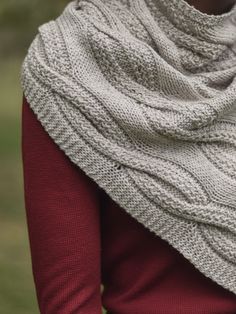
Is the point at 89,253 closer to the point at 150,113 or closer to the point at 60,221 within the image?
the point at 60,221

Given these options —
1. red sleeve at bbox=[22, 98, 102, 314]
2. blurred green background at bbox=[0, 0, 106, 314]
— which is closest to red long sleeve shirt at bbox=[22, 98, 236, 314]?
red sleeve at bbox=[22, 98, 102, 314]

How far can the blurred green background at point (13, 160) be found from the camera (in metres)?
4.70

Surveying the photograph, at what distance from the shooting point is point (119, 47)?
5.39 feet

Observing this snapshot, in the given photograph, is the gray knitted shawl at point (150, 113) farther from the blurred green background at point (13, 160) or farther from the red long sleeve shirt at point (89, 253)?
the blurred green background at point (13, 160)

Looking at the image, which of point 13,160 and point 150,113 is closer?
point 150,113

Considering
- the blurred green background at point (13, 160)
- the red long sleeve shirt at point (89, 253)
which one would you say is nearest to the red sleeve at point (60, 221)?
the red long sleeve shirt at point (89, 253)

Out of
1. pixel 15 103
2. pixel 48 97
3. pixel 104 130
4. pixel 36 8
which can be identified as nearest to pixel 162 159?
pixel 104 130

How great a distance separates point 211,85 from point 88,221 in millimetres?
342

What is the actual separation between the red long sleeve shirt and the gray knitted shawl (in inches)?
1.3

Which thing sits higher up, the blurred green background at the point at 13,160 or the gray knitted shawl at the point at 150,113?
the gray knitted shawl at the point at 150,113

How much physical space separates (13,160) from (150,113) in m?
5.56

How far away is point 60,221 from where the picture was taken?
1.62 meters

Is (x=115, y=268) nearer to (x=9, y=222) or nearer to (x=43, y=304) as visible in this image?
(x=43, y=304)

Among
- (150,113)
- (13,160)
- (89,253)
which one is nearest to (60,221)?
(89,253)
